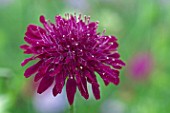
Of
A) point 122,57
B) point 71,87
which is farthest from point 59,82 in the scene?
point 122,57

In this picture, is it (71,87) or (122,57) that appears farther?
(122,57)

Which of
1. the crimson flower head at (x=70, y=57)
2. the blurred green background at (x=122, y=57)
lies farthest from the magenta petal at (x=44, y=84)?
→ the blurred green background at (x=122, y=57)

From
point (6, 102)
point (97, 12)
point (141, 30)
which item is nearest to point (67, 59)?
point (6, 102)

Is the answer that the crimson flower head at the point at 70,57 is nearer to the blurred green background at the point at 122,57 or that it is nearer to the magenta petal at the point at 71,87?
the magenta petal at the point at 71,87

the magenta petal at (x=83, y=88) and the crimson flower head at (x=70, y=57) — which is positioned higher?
the crimson flower head at (x=70, y=57)

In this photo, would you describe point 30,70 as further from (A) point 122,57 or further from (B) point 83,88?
(A) point 122,57

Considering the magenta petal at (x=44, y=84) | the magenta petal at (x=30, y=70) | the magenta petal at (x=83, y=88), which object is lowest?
the magenta petal at (x=83, y=88)

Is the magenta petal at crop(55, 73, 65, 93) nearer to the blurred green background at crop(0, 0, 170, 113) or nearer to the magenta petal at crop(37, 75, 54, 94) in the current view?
the magenta petal at crop(37, 75, 54, 94)
